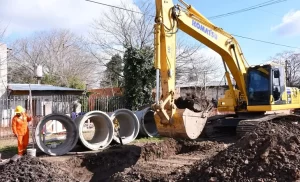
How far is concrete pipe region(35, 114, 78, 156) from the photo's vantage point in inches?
382

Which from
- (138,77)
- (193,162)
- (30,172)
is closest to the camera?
(30,172)

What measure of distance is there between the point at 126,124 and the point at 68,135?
278 cm

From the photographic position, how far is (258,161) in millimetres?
5164

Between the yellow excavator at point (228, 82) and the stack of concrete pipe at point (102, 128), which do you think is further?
the stack of concrete pipe at point (102, 128)

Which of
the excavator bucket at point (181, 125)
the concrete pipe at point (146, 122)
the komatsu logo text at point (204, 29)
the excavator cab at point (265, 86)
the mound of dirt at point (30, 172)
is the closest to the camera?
the mound of dirt at point (30, 172)

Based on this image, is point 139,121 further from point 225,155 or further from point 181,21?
point 225,155

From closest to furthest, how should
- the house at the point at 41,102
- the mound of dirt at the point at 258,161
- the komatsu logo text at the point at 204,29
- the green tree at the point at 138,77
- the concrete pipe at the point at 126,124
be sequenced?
the mound of dirt at the point at 258,161 < the komatsu logo text at the point at 204,29 < the concrete pipe at the point at 126,124 < the house at the point at 41,102 < the green tree at the point at 138,77

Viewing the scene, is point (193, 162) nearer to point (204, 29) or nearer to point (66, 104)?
point (204, 29)

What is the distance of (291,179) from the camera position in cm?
471

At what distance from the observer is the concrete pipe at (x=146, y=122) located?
42.5 feet

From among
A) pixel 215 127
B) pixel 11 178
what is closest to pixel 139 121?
pixel 215 127

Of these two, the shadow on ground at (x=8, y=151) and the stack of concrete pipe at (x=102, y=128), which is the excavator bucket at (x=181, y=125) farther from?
the shadow on ground at (x=8, y=151)

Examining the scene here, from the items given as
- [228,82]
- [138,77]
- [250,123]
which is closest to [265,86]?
[228,82]

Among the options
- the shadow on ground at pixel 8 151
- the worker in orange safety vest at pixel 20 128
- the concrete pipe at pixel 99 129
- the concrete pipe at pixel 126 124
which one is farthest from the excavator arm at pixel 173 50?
the shadow on ground at pixel 8 151
